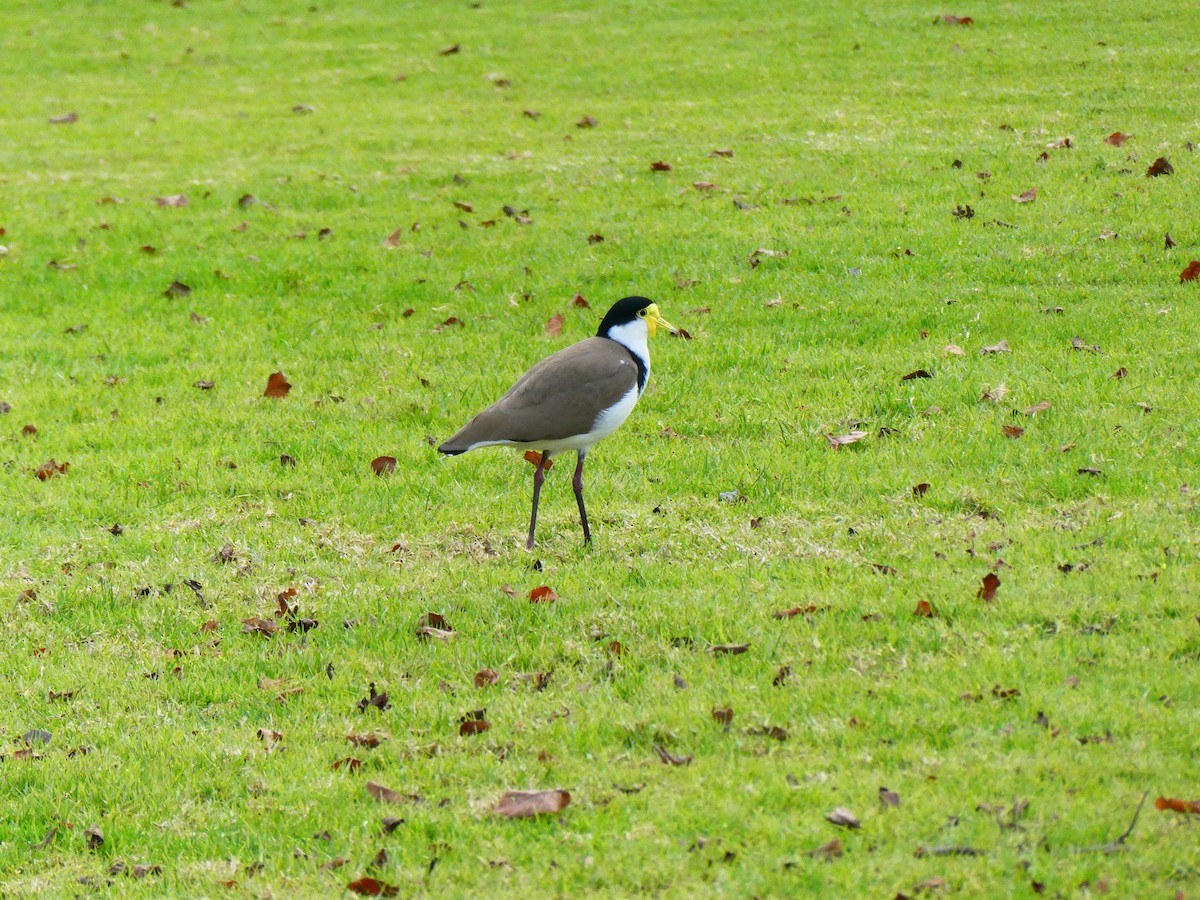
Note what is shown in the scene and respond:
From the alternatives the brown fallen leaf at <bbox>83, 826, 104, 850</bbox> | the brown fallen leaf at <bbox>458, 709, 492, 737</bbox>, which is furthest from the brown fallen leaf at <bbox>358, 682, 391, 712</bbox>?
the brown fallen leaf at <bbox>83, 826, 104, 850</bbox>

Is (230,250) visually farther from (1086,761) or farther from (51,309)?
(1086,761)

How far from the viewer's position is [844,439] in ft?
30.0

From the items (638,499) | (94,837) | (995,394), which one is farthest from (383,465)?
(995,394)

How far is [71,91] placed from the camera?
22734 mm

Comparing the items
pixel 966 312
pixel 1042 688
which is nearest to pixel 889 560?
pixel 1042 688

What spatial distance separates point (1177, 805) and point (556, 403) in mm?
4089

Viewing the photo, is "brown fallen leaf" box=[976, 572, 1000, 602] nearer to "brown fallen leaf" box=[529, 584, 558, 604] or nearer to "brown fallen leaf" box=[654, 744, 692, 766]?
"brown fallen leaf" box=[654, 744, 692, 766]

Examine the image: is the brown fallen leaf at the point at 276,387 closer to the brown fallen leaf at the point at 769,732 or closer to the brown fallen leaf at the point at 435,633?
the brown fallen leaf at the point at 435,633

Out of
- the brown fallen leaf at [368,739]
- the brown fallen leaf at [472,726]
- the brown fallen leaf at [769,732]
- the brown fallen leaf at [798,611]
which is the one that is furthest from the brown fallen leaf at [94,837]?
the brown fallen leaf at [798,611]

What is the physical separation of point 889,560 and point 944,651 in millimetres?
1116

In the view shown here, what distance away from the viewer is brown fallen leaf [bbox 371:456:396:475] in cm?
944

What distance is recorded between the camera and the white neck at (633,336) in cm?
845

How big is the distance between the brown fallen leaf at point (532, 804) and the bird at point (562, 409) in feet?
8.74

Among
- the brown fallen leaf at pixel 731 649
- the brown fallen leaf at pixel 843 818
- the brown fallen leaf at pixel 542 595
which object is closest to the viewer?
the brown fallen leaf at pixel 843 818
